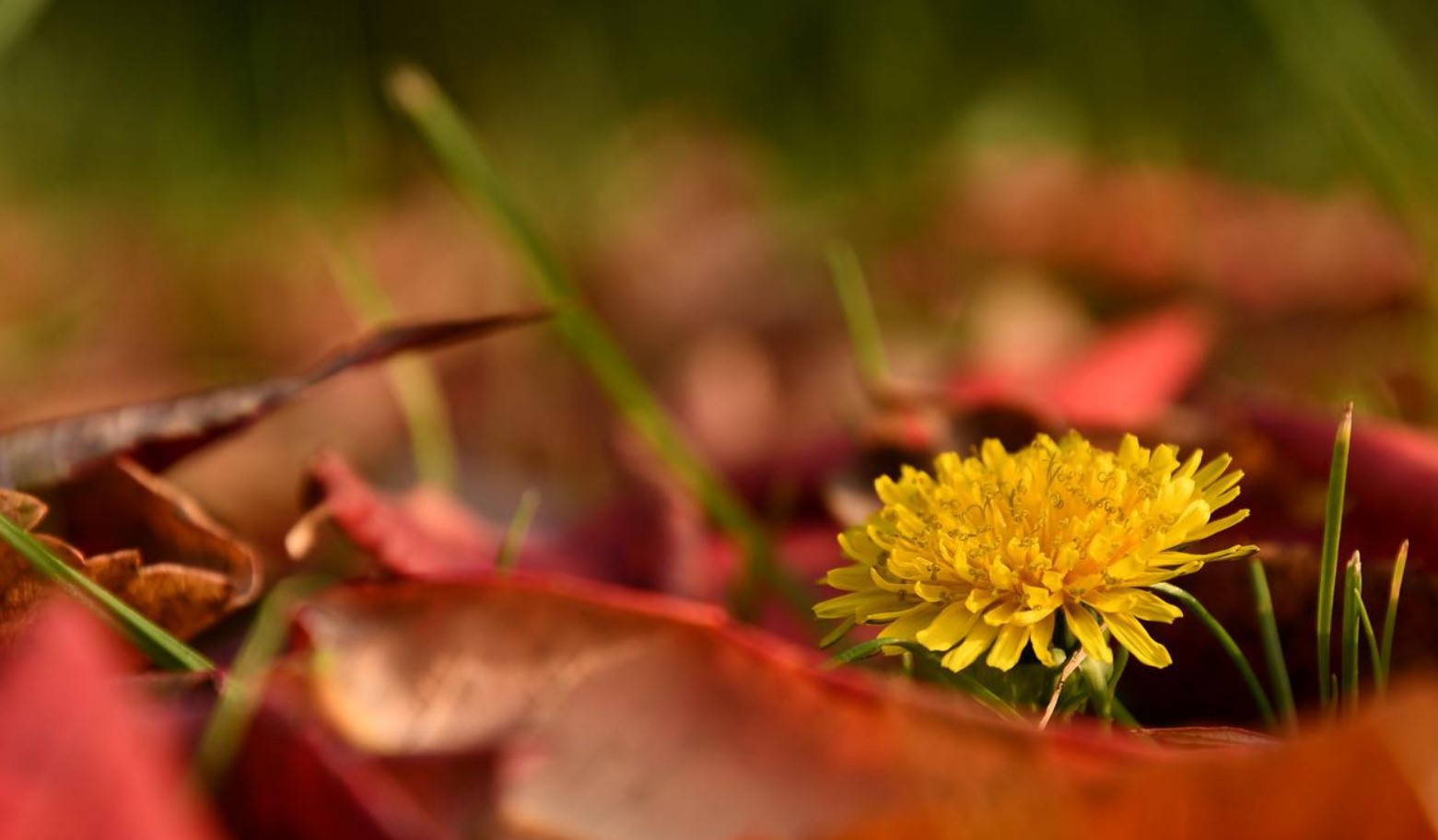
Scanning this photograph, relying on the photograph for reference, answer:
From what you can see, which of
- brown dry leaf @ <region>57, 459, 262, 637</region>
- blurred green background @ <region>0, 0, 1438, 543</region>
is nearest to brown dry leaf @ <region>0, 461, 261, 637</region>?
brown dry leaf @ <region>57, 459, 262, 637</region>

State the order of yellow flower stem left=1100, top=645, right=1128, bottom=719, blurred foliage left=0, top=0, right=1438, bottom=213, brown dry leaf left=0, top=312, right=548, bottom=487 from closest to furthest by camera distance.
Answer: yellow flower stem left=1100, top=645, right=1128, bottom=719 → brown dry leaf left=0, top=312, right=548, bottom=487 → blurred foliage left=0, top=0, right=1438, bottom=213

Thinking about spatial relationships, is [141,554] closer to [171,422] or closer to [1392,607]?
[171,422]

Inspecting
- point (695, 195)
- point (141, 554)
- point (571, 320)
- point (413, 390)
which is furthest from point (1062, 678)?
point (695, 195)

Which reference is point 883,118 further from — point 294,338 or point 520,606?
point 520,606

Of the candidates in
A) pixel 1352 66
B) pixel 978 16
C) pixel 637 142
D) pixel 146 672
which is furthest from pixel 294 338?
pixel 146 672

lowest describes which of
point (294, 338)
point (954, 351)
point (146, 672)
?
point (294, 338)

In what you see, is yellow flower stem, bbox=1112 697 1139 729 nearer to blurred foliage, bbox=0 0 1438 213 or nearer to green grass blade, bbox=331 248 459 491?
green grass blade, bbox=331 248 459 491

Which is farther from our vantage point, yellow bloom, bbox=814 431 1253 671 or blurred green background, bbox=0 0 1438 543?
blurred green background, bbox=0 0 1438 543
